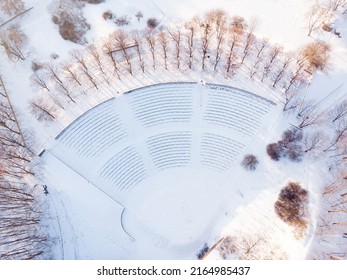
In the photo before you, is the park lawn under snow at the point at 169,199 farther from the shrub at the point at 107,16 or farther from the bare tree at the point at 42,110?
the shrub at the point at 107,16

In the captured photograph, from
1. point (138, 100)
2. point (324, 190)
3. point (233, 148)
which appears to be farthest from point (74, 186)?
point (324, 190)

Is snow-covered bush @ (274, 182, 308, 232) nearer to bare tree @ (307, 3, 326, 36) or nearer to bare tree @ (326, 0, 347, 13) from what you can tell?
bare tree @ (307, 3, 326, 36)

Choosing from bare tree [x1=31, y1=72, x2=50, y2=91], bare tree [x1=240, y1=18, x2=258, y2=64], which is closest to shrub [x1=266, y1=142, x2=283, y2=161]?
bare tree [x1=240, y1=18, x2=258, y2=64]

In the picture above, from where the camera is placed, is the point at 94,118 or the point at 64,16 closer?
the point at 94,118

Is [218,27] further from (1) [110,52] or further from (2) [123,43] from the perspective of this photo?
(1) [110,52]

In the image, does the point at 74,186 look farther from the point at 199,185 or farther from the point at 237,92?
the point at 237,92
